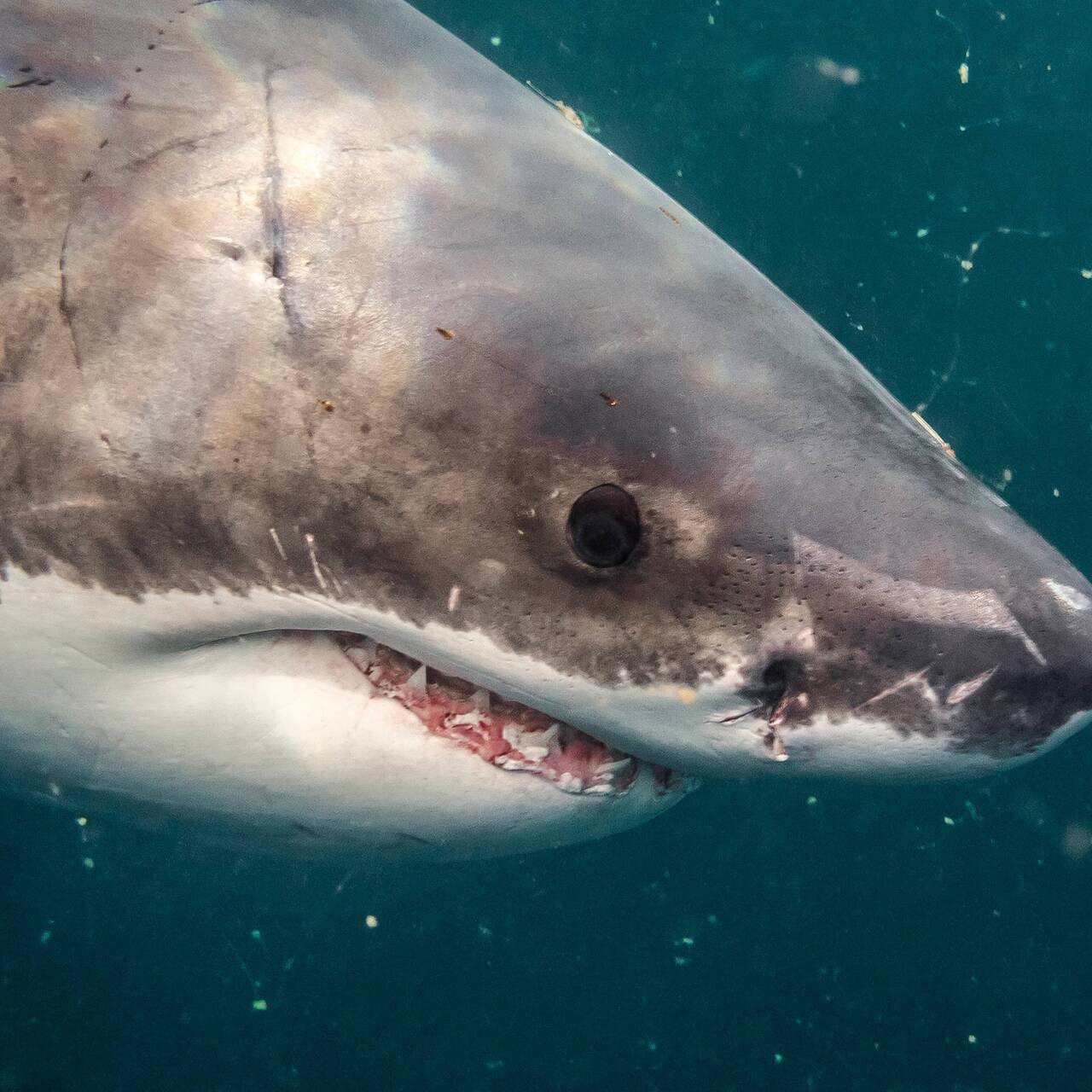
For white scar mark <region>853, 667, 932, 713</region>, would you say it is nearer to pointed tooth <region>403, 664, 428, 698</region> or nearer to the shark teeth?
the shark teeth

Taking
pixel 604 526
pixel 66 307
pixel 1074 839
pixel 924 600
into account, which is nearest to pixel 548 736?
pixel 604 526

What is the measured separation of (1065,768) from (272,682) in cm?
773

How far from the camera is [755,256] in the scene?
7422 millimetres

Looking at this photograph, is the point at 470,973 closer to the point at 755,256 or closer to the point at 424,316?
the point at 755,256

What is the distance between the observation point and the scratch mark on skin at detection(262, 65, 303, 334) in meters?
1.69

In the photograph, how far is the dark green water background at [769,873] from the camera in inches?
260

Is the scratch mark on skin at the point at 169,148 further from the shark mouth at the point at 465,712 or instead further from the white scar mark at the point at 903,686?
the white scar mark at the point at 903,686

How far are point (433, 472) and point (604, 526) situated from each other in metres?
0.28

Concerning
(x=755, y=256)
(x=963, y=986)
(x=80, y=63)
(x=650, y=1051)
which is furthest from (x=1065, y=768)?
(x=80, y=63)

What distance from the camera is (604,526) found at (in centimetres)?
164

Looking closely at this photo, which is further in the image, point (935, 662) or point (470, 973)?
point (470, 973)

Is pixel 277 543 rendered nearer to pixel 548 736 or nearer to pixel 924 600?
pixel 548 736

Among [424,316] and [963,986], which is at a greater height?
[424,316]

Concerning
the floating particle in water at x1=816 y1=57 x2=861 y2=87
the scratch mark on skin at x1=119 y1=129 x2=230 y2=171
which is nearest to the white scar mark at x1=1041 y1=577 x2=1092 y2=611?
the scratch mark on skin at x1=119 y1=129 x2=230 y2=171
